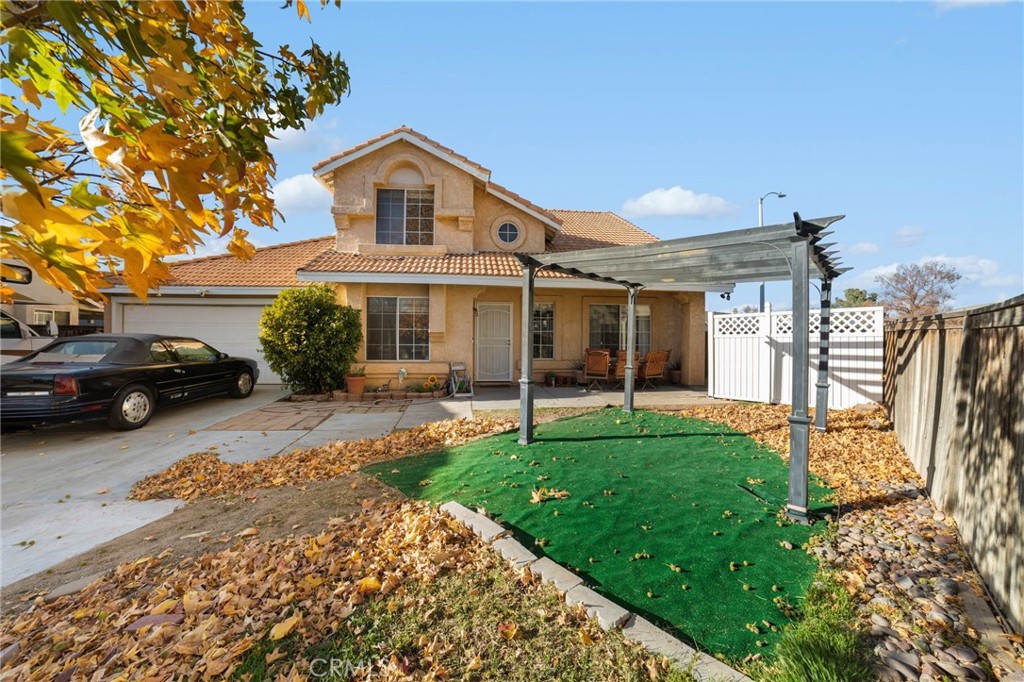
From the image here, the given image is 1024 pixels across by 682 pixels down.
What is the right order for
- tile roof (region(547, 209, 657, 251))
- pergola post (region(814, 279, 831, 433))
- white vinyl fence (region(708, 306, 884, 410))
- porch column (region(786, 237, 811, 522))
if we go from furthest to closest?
tile roof (region(547, 209, 657, 251))
white vinyl fence (region(708, 306, 884, 410))
pergola post (region(814, 279, 831, 433))
porch column (region(786, 237, 811, 522))

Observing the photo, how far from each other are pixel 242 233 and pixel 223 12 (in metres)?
1.12

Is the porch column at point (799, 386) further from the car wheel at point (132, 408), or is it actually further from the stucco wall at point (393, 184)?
the car wheel at point (132, 408)

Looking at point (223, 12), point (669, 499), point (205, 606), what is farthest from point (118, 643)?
point (669, 499)

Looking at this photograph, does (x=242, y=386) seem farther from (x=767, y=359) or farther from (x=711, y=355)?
(x=767, y=359)

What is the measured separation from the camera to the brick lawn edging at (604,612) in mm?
2250

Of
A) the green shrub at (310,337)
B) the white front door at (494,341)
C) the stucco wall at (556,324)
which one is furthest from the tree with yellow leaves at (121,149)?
the white front door at (494,341)

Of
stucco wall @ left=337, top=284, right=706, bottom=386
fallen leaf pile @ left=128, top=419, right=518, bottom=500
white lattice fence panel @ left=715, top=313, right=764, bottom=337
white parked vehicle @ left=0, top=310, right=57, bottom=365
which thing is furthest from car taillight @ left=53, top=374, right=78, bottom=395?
white lattice fence panel @ left=715, top=313, right=764, bottom=337

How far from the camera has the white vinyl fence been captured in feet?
26.9

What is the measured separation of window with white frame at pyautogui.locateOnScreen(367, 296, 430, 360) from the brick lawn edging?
335 inches

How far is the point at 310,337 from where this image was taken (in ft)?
33.6

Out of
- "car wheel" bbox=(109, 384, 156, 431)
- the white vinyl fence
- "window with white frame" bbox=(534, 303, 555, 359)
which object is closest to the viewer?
"car wheel" bbox=(109, 384, 156, 431)

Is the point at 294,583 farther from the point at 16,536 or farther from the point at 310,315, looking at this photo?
the point at 310,315

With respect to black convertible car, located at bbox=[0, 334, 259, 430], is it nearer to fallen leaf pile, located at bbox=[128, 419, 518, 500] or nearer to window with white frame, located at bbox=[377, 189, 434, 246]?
fallen leaf pile, located at bbox=[128, 419, 518, 500]

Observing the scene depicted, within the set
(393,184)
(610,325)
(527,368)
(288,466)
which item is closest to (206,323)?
(393,184)
